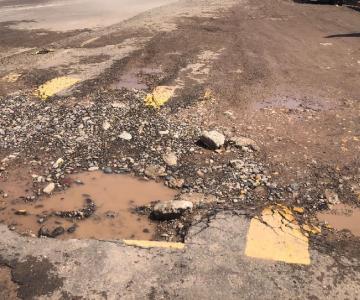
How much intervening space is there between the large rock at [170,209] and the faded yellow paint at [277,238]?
685 millimetres

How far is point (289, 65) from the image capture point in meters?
8.32

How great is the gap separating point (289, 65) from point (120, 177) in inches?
196

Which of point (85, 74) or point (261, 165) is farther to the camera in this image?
point (85, 74)

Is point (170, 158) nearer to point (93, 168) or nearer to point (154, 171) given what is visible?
point (154, 171)

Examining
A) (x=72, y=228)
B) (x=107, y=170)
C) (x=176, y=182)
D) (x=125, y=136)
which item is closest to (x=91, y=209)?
(x=72, y=228)

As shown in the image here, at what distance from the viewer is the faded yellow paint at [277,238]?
143 inches

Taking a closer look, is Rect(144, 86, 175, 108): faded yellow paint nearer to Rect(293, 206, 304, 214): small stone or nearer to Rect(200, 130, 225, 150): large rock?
Rect(200, 130, 225, 150): large rock

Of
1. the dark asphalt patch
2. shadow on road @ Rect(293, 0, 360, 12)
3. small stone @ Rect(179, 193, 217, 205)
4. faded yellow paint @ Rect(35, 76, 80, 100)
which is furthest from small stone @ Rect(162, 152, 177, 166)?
shadow on road @ Rect(293, 0, 360, 12)

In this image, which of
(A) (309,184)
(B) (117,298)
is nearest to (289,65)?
(A) (309,184)

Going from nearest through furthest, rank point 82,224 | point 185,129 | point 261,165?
point 82,224
point 261,165
point 185,129

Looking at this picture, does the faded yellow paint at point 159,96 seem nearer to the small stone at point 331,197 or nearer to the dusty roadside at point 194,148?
the dusty roadside at point 194,148

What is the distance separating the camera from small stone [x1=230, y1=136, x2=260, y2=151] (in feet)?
17.4

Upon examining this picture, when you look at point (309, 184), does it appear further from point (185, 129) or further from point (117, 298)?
point (117, 298)

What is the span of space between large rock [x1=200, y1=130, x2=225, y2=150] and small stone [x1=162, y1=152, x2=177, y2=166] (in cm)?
46
